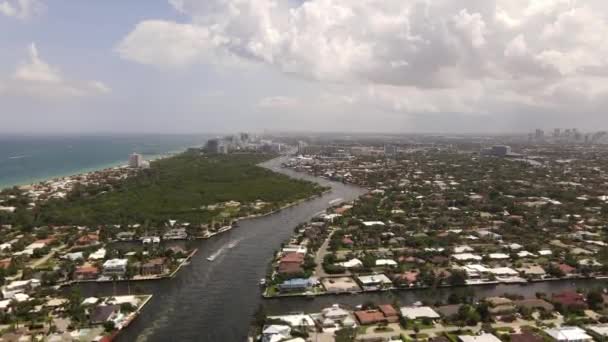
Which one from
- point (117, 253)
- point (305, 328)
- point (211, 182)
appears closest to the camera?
point (305, 328)

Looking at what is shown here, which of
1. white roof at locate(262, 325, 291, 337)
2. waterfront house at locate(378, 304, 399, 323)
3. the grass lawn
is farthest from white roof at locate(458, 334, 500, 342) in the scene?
the grass lawn

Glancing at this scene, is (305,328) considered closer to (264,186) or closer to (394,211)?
(394,211)

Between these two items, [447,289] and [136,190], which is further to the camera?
[136,190]

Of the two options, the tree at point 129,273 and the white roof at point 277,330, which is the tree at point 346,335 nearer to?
the white roof at point 277,330

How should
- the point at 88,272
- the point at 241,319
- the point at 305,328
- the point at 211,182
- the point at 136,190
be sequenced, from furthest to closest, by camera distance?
the point at 211,182 → the point at 136,190 → the point at 88,272 → the point at 241,319 → the point at 305,328

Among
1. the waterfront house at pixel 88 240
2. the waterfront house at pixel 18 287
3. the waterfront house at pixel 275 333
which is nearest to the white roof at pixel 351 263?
the waterfront house at pixel 275 333

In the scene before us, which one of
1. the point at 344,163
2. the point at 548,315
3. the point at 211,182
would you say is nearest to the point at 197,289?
the point at 548,315
